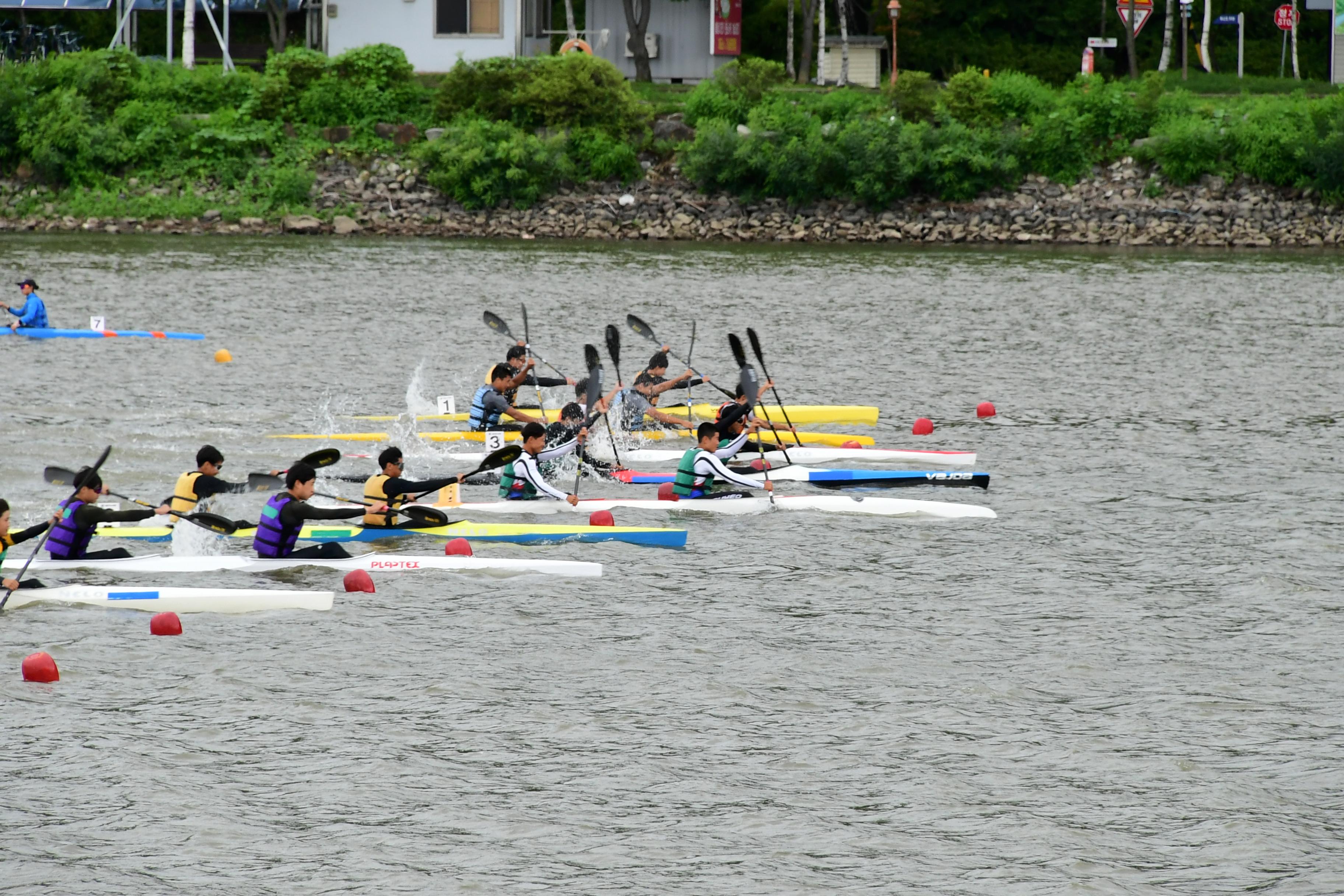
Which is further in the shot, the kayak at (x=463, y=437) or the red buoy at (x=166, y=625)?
the kayak at (x=463, y=437)

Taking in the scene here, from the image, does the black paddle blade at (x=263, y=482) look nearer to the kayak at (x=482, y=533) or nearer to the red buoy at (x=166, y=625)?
the kayak at (x=482, y=533)

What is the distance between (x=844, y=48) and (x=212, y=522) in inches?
1639

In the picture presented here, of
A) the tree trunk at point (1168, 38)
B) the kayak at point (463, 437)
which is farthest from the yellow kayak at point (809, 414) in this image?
the tree trunk at point (1168, 38)

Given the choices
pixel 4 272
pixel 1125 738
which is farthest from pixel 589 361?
pixel 4 272

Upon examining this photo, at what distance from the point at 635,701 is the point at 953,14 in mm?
49523

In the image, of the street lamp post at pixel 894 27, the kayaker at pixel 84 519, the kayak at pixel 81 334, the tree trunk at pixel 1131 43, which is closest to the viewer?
the kayaker at pixel 84 519

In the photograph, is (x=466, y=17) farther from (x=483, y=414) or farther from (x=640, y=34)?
(x=483, y=414)

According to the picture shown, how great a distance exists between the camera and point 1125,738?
10773 mm

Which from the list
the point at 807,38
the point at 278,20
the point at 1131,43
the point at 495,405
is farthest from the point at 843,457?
the point at 278,20

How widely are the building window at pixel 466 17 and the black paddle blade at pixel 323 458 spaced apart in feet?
126

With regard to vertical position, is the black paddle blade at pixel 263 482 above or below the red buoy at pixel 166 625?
above

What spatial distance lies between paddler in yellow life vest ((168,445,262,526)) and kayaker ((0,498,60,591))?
1.15 m

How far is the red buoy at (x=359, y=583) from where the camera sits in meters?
13.8

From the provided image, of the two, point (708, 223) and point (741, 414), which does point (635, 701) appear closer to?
point (741, 414)
